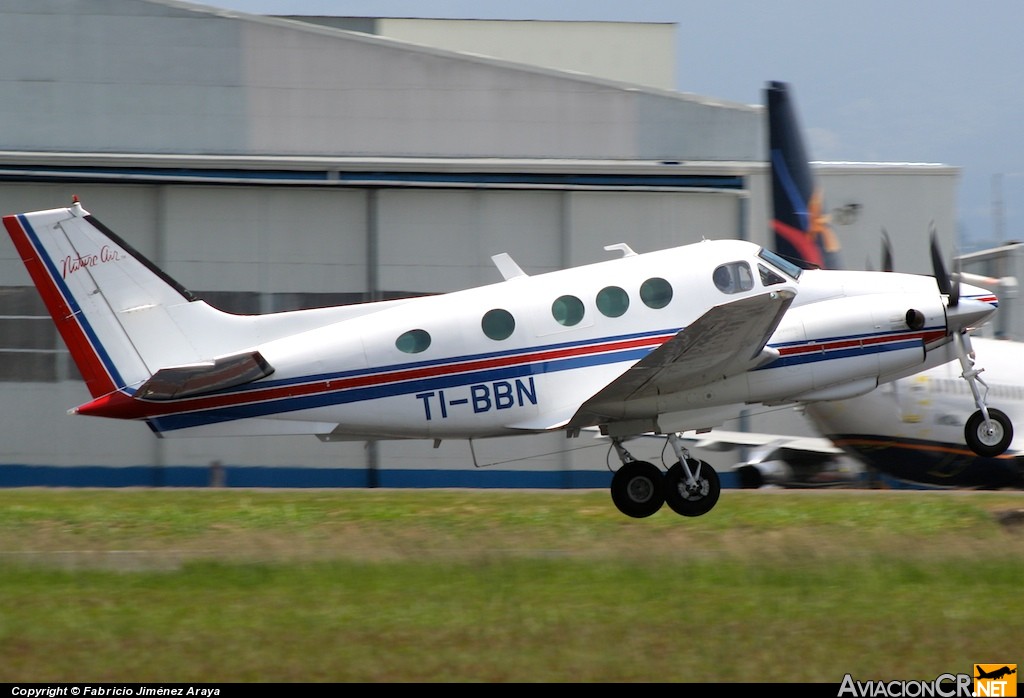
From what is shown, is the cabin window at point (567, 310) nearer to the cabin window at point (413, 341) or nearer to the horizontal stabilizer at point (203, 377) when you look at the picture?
the cabin window at point (413, 341)

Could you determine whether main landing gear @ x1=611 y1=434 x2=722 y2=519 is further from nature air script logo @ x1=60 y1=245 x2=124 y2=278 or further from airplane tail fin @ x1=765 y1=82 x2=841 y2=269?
airplane tail fin @ x1=765 y1=82 x2=841 y2=269

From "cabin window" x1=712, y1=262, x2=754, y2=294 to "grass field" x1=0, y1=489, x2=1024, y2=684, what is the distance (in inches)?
121

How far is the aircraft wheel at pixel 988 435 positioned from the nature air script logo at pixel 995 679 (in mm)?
6411

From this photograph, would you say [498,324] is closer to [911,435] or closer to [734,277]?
[734,277]

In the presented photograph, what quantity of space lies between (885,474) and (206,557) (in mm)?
13101

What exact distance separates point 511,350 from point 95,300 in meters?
4.82

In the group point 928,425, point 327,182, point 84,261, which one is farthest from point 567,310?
point 327,182

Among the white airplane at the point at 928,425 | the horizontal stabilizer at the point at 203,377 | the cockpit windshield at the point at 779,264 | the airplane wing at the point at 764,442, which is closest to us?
the horizontal stabilizer at the point at 203,377

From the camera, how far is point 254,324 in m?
13.4

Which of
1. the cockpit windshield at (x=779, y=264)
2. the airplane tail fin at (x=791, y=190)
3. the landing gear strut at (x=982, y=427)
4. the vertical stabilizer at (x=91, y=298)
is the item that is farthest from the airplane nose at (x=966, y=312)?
the vertical stabilizer at (x=91, y=298)

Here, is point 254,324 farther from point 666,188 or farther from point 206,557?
point 666,188

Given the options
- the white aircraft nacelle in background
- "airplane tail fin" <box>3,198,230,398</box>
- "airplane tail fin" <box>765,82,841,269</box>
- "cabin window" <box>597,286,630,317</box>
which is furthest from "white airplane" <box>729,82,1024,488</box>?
"airplane tail fin" <box>3,198,230,398</box>

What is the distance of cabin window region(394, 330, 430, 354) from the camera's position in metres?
13.3

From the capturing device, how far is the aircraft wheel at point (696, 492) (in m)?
13.6
